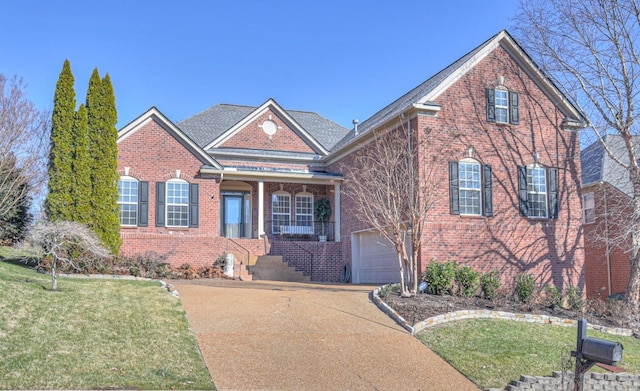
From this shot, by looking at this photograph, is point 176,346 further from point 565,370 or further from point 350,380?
point 565,370

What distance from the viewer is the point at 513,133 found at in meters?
20.0

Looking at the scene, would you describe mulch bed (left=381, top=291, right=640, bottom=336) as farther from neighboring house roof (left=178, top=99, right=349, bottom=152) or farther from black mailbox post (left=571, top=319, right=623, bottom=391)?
neighboring house roof (left=178, top=99, right=349, bottom=152)

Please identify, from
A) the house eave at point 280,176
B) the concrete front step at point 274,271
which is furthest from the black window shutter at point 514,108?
the concrete front step at point 274,271

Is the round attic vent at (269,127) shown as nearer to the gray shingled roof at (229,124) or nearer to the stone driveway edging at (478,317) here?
the gray shingled roof at (229,124)

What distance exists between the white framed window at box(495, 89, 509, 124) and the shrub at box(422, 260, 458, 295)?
18.9 feet

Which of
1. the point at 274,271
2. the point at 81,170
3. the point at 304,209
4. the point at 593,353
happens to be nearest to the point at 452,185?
the point at 274,271

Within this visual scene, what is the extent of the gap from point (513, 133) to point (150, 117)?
40.1 feet

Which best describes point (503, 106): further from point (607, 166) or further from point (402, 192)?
point (607, 166)

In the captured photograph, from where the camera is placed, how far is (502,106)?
20062 mm

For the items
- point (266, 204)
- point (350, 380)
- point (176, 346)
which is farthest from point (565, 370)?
point (266, 204)

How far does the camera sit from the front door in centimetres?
2518

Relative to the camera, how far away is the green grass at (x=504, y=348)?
1080 centimetres

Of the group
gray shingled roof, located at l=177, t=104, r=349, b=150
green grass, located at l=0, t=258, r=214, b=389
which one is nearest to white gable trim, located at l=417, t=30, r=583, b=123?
gray shingled roof, located at l=177, t=104, r=349, b=150

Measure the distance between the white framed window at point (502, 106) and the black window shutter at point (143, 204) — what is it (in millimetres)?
11892
